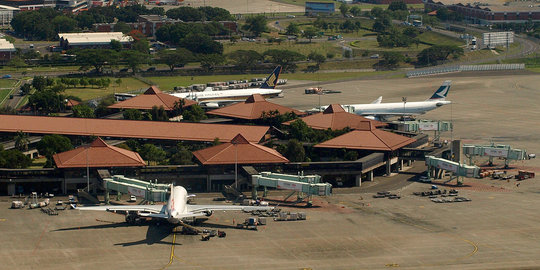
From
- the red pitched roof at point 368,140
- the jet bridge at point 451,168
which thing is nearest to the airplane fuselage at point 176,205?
the red pitched roof at point 368,140

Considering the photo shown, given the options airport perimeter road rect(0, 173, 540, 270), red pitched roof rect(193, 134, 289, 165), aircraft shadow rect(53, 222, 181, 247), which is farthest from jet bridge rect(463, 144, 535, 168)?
aircraft shadow rect(53, 222, 181, 247)

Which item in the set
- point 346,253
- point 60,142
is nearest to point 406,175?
point 346,253

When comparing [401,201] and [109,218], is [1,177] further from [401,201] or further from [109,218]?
[401,201]

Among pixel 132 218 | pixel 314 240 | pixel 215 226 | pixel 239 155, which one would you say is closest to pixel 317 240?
pixel 314 240

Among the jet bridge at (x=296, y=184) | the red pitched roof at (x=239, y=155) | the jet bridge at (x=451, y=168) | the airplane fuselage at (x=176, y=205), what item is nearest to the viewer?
the airplane fuselage at (x=176, y=205)

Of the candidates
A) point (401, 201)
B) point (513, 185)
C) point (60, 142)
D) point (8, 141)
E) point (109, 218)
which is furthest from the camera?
point (8, 141)

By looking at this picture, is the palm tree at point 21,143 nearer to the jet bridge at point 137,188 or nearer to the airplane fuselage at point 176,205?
the jet bridge at point 137,188
